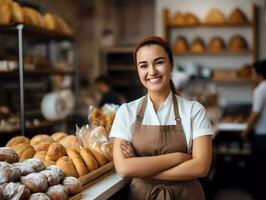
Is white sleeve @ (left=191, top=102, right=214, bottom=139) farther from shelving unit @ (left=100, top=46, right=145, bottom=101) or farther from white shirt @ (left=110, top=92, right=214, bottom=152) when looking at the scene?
shelving unit @ (left=100, top=46, right=145, bottom=101)

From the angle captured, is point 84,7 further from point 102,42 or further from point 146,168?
point 146,168

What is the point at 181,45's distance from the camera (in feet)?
21.8

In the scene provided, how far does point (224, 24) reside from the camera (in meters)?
6.54

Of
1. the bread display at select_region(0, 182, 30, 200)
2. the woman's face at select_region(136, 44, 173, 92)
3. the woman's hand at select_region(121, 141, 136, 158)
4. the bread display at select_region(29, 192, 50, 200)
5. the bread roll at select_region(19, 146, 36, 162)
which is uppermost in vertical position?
the woman's face at select_region(136, 44, 173, 92)

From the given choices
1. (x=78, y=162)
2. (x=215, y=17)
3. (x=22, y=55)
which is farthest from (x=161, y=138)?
(x=215, y=17)

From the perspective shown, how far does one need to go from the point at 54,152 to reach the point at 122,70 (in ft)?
19.2

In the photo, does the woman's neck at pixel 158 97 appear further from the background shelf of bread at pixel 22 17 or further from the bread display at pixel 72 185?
the background shelf of bread at pixel 22 17

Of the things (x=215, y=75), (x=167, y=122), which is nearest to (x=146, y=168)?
(x=167, y=122)

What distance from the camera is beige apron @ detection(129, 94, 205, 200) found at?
202 cm

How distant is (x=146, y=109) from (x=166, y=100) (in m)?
0.10

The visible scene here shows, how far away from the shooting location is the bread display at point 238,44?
6.45m

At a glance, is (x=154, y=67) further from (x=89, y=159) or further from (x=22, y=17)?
(x=22, y=17)

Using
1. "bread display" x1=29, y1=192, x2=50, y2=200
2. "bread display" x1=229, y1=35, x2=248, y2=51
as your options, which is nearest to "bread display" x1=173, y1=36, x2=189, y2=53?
"bread display" x1=229, y1=35, x2=248, y2=51

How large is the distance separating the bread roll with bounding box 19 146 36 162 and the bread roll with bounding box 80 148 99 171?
234mm
